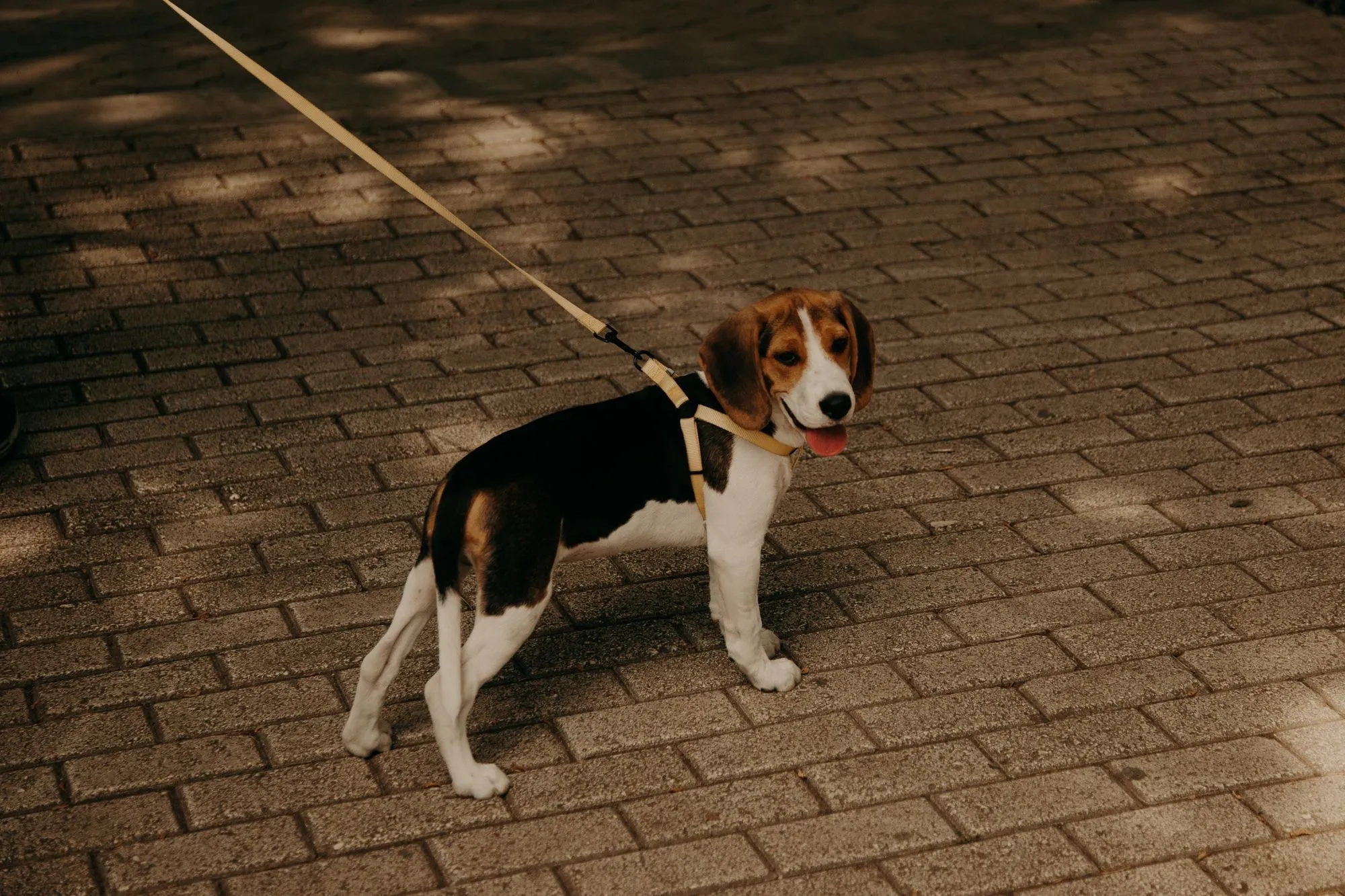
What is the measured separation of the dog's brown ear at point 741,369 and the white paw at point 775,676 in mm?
731

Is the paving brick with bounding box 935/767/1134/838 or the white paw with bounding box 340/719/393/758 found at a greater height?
the paving brick with bounding box 935/767/1134/838

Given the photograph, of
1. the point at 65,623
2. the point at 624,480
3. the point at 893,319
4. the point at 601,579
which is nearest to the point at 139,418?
the point at 65,623

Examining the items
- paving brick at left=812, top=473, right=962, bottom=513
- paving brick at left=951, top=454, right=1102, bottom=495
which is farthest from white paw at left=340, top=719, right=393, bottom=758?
paving brick at left=951, top=454, right=1102, bottom=495

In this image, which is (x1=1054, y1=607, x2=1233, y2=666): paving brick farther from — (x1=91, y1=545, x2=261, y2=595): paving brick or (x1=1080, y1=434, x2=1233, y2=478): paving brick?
(x1=91, y1=545, x2=261, y2=595): paving brick

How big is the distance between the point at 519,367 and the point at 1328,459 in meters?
2.95

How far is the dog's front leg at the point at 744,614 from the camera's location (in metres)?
4.19

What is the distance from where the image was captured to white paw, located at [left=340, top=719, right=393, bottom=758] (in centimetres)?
407

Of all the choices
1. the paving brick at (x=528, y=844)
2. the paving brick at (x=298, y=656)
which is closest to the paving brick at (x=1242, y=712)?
the paving brick at (x=528, y=844)

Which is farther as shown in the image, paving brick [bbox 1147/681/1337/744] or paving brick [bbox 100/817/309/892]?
paving brick [bbox 1147/681/1337/744]

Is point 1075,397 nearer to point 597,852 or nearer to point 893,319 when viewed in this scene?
point 893,319

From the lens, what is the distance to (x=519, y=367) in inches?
248

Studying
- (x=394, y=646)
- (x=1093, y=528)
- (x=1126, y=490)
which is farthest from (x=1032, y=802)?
(x=1126, y=490)

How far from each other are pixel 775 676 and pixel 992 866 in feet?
2.86

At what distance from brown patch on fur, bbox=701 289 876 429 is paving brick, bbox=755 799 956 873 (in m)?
0.97
